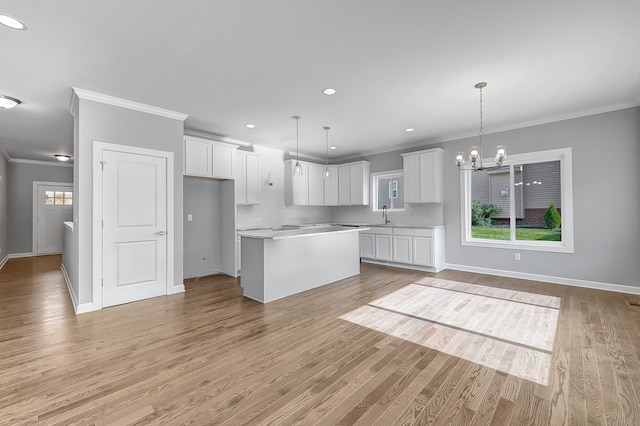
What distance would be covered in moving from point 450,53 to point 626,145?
3589 mm

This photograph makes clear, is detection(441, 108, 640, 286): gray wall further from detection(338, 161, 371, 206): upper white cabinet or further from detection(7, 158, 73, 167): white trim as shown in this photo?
detection(7, 158, 73, 167): white trim

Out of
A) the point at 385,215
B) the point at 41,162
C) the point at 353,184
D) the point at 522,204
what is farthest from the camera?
the point at 41,162

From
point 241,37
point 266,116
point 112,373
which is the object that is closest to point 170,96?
point 266,116

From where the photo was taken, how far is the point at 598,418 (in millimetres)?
1716

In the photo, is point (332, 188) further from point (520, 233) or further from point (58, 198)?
point (58, 198)

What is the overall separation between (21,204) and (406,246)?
Answer: 10.3 m

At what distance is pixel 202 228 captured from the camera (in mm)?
5508

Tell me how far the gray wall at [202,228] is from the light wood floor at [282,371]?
1669mm

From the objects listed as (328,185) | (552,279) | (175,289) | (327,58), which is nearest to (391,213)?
(328,185)

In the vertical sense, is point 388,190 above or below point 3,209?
above

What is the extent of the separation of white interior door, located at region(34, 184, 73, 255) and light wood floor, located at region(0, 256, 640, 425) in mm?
5880

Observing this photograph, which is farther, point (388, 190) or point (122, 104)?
point (388, 190)

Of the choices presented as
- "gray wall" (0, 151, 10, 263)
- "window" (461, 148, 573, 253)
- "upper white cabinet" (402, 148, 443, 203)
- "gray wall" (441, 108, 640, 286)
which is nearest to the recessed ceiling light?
"upper white cabinet" (402, 148, 443, 203)

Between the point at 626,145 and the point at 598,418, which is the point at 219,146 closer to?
the point at 598,418
